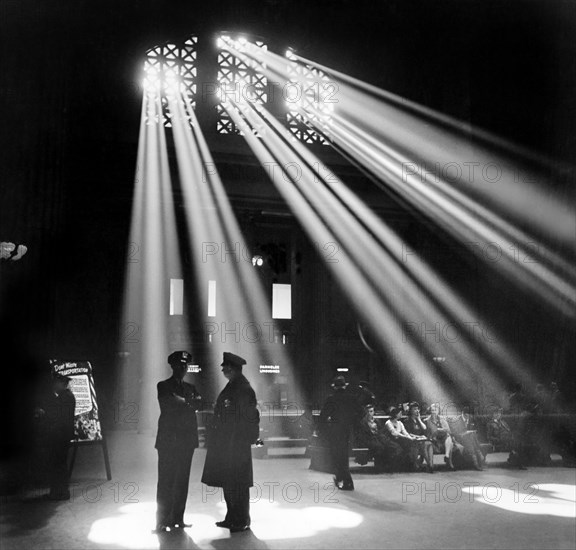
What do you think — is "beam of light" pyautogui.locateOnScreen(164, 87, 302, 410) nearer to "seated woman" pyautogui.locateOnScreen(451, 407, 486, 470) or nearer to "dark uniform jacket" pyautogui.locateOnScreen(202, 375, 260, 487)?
"seated woman" pyautogui.locateOnScreen(451, 407, 486, 470)

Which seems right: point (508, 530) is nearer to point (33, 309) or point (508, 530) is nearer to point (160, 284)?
point (33, 309)

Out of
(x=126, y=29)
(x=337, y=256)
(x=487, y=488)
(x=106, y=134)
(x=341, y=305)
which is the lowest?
(x=487, y=488)

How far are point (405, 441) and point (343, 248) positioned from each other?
9714mm

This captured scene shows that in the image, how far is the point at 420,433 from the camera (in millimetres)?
9531

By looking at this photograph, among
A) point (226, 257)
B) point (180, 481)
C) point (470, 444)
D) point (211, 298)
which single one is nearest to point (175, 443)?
point (180, 481)

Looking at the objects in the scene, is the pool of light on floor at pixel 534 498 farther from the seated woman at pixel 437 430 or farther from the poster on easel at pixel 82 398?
the poster on easel at pixel 82 398

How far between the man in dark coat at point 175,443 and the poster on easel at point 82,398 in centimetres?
262

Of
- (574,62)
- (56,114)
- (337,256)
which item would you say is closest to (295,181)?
(337,256)

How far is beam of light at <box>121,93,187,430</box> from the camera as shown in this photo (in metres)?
16.1

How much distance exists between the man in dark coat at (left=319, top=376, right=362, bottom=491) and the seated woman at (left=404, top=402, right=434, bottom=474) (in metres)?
1.80

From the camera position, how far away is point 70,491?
7.31m

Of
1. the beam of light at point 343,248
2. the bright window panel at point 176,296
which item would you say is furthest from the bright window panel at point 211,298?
the beam of light at point 343,248

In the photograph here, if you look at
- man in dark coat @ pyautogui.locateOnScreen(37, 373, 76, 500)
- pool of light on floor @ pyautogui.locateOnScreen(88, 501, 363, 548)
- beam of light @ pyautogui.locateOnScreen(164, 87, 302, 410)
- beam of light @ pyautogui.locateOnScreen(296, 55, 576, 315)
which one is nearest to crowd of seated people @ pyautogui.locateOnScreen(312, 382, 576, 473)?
pool of light on floor @ pyautogui.locateOnScreen(88, 501, 363, 548)

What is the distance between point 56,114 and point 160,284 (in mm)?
8316
